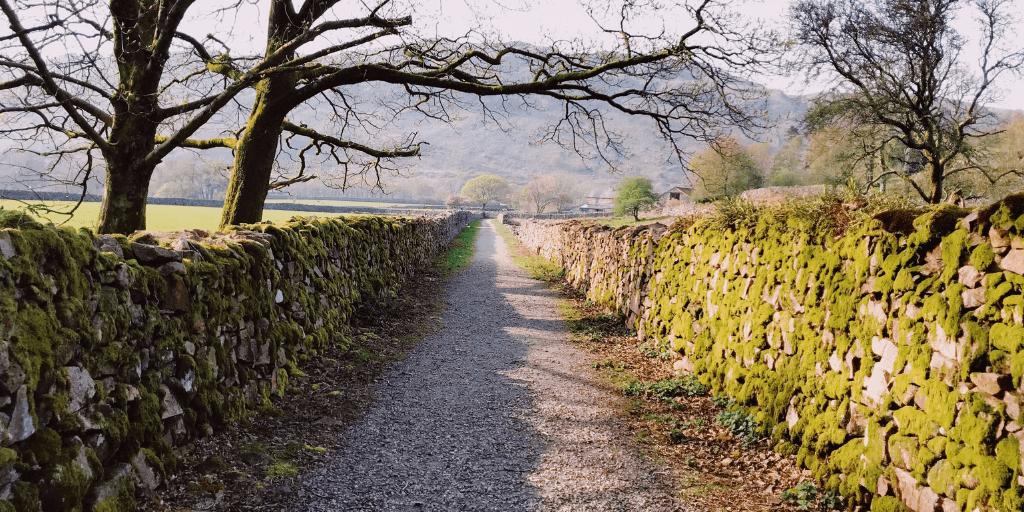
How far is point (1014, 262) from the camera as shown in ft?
9.95

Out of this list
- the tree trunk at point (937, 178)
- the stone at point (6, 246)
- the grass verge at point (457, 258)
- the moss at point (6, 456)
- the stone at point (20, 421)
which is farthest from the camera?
the grass verge at point (457, 258)

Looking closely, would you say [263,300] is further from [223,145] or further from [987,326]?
[223,145]

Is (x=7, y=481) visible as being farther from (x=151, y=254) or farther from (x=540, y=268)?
(x=540, y=268)

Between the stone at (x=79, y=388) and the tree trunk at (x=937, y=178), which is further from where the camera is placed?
the tree trunk at (x=937, y=178)

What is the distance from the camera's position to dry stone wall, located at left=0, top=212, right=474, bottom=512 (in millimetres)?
2846

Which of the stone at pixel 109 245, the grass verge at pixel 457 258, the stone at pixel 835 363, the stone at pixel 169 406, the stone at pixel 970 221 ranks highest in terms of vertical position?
the stone at pixel 970 221

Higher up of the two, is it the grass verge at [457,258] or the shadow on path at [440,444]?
the grass verge at [457,258]

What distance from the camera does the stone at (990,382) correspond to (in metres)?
2.97

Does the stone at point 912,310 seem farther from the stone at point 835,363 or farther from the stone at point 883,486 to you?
the stone at point 883,486

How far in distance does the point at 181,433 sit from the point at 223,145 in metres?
8.74

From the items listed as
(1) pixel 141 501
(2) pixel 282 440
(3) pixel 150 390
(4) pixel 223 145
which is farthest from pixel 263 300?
(4) pixel 223 145

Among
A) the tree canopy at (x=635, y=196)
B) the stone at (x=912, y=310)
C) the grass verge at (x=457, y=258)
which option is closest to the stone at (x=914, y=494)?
the stone at (x=912, y=310)

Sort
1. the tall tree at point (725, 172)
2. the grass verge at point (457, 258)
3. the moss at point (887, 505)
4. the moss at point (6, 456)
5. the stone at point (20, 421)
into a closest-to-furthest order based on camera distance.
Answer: the moss at point (6, 456) < the stone at point (20, 421) < the moss at point (887, 505) < the grass verge at point (457, 258) < the tall tree at point (725, 172)

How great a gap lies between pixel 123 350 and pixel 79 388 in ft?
1.48
